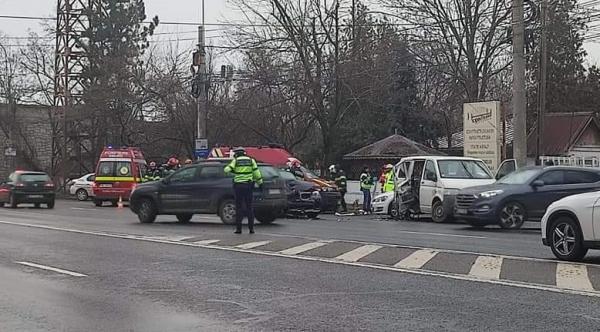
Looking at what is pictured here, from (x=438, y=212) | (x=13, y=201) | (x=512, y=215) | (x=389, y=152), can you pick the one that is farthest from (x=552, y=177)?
(x=13, y=201)

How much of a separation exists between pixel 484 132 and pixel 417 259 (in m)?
16.2

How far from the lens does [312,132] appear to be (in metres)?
48.0

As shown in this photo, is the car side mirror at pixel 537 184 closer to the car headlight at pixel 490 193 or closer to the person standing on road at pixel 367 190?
the car headlight at pixel 490 193

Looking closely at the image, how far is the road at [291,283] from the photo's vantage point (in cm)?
845

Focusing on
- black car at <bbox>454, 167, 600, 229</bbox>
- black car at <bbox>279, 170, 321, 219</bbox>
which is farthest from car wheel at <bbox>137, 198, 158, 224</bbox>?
black car at <bbox>454, 167, 600, 229</bbox>

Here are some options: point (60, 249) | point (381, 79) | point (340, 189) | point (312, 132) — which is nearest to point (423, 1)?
point (381, 79)

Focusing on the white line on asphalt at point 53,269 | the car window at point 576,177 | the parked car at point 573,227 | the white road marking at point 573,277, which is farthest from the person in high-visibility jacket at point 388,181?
the white line on asphalt at point 53,269

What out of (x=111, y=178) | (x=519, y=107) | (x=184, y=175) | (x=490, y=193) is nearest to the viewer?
(x=490, y=193)

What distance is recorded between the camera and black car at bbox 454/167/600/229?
2006 centimetres

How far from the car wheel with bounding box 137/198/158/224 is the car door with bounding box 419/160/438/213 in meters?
7.33

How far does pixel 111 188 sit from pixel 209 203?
15274mm

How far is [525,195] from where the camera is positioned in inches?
794

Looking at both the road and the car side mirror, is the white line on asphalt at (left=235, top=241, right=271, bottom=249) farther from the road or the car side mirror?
the car side mirror

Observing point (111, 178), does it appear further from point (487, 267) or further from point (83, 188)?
point (487, 267)
